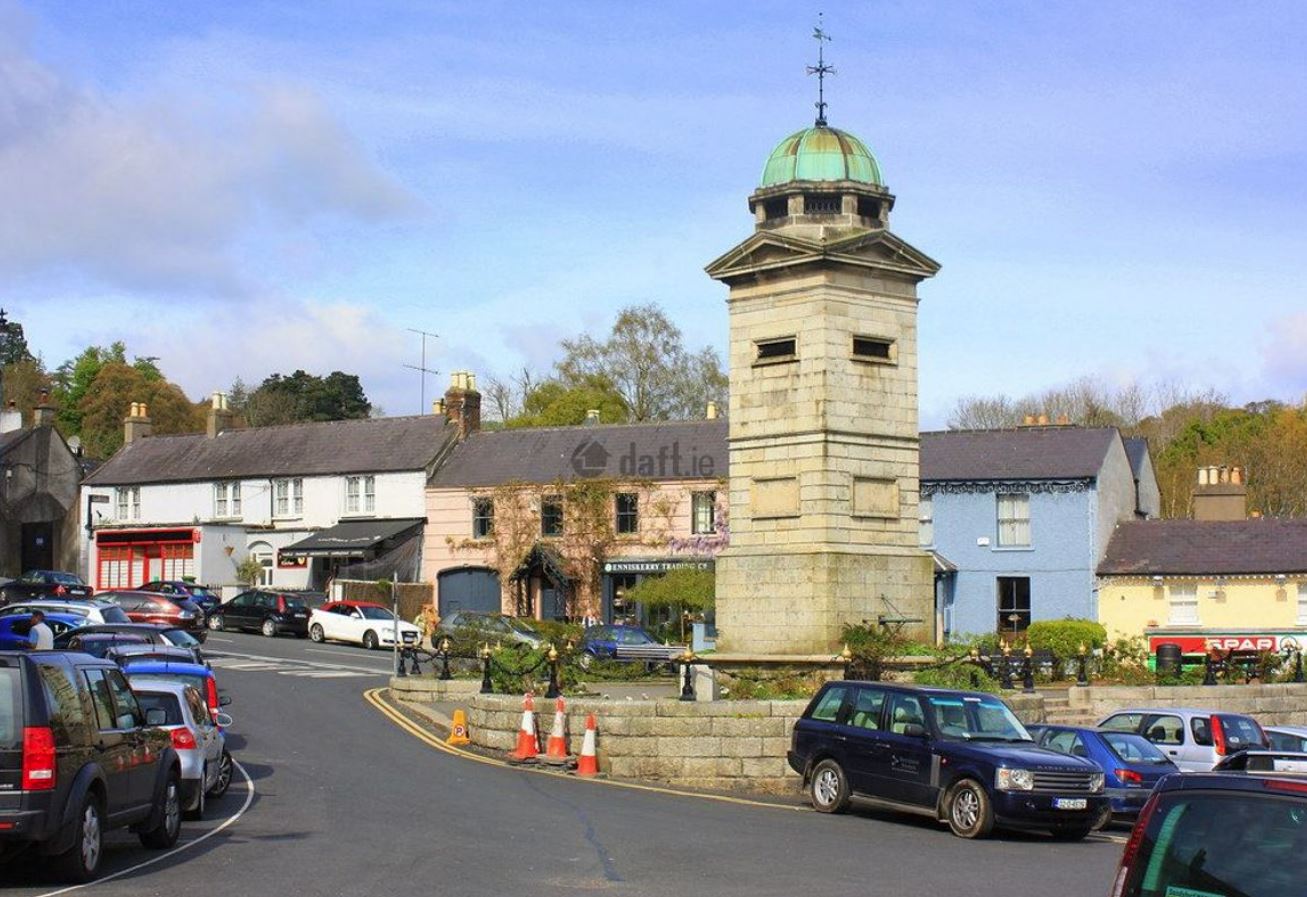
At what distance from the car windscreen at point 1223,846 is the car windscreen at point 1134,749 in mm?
15862

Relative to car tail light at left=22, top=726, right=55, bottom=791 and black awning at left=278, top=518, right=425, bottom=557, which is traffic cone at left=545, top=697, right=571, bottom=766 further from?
black awning at left=278, top=518, right=425, bottom=557

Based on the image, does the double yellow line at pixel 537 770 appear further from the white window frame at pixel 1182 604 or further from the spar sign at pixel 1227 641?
the white window frame at pixel 1182 604

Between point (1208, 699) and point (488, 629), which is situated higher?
point (488, 629)

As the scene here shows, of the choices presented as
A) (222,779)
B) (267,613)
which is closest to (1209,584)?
(267,613)

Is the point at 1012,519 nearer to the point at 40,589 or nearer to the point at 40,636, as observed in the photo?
the point at 40,589

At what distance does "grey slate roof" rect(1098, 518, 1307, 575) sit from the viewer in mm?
47312

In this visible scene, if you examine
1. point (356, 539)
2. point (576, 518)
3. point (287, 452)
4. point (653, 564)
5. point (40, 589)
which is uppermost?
point (287, 452)

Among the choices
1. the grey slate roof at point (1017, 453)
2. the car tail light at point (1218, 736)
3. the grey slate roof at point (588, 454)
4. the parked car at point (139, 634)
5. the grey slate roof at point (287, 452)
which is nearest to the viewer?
the car tail light at point (1218, 736)

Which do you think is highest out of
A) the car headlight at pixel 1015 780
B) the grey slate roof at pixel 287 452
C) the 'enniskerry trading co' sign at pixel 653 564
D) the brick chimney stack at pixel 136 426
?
the brick chimney stack at pixel 136 426

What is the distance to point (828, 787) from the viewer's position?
2123cm

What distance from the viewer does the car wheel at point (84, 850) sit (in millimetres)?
14148

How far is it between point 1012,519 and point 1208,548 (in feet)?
19.1

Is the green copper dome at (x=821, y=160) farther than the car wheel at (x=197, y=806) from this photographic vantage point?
Yes

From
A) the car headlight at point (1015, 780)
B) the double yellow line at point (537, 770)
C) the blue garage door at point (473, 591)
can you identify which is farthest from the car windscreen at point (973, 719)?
the blue garage door at point (473, 591)
